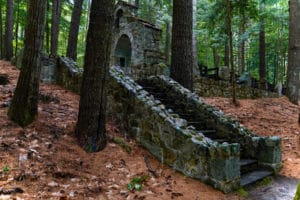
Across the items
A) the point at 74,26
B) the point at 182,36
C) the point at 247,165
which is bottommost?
the point at 247,165

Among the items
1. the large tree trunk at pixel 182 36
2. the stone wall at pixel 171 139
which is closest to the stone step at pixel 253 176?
the stone wall at pixel 171 139

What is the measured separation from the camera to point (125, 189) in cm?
395

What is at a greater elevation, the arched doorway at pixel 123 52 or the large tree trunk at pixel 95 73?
the arched doorway at pixel 123 52

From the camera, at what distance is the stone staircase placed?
524cm

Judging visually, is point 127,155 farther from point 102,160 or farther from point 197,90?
point 197,90

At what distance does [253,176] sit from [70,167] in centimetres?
344

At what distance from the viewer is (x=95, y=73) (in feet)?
15.7

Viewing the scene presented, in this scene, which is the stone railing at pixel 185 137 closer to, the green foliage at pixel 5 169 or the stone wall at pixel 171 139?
the stone wall at pixel 171 139

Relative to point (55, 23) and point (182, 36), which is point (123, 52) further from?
point (182, 36)

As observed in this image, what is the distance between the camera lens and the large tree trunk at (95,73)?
4754mm

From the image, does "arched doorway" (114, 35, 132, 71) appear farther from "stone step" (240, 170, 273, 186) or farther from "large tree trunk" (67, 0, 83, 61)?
"stone step" (240, 170, 273, 186)

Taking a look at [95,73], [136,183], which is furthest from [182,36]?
[136,183]

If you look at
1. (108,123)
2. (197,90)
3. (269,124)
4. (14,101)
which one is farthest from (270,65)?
(14,101)

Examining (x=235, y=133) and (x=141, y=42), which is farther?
(x=141, y=42)
